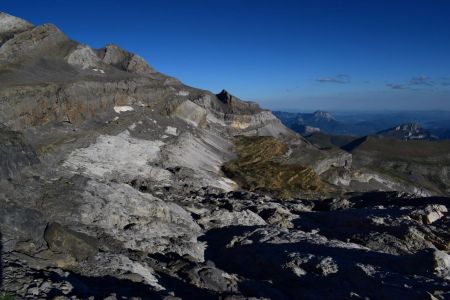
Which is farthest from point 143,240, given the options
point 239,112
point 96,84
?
point 239,112

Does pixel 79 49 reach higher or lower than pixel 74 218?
higher

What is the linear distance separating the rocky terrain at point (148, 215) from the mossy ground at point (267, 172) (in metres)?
0.61

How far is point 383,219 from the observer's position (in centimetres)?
3869

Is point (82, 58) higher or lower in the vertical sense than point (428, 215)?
higher

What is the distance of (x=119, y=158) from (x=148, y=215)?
61.3 feet

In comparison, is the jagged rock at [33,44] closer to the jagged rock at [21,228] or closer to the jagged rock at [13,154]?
the jagged rock at [13,154]

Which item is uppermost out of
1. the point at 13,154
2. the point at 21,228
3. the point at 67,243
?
the point at 13,154

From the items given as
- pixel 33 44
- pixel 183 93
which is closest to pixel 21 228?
pixel 33 44

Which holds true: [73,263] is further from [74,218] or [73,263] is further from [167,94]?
[167,94]

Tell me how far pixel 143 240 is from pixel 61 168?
1333 centimetres

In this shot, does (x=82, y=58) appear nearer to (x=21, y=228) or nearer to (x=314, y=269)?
(x=21, y=228)

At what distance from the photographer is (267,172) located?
79875 mm

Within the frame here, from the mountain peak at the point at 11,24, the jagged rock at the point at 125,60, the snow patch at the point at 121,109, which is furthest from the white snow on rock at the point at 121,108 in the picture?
the jagged rock at the point at 125,60

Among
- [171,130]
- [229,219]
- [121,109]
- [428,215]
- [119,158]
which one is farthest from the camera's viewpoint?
[171,130]
